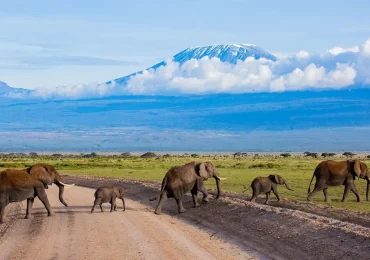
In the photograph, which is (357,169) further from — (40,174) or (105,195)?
(40,174)

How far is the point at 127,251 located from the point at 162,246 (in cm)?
118

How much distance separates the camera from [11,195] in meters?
28.4

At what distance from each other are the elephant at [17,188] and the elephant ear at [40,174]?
556 millimetres

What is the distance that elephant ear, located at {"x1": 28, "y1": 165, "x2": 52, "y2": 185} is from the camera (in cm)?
3029

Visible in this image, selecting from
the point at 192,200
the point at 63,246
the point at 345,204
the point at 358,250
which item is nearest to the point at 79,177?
the point at 192,200

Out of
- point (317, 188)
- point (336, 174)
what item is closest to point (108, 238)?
point (317, 188)

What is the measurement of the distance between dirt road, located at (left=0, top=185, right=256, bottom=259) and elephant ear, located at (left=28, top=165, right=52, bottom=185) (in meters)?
1.39

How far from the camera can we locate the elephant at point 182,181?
3121 cm

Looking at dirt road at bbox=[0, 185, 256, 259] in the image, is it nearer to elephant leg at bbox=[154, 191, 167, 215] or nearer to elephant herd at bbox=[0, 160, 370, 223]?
elephant leg at bbox=[154, 191, 167, 215]

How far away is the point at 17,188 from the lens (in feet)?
93.8

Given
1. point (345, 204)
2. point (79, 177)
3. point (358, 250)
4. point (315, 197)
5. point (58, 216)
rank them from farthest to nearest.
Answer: point (79, 177)
point (315, 197)
point (345, 204)
point (58, 216)
point (358, 250)

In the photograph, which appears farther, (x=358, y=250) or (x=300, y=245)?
(x=300, y=245)

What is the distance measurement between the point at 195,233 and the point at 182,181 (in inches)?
256

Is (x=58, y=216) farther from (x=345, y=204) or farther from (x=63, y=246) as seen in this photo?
(x=345, y=204)
